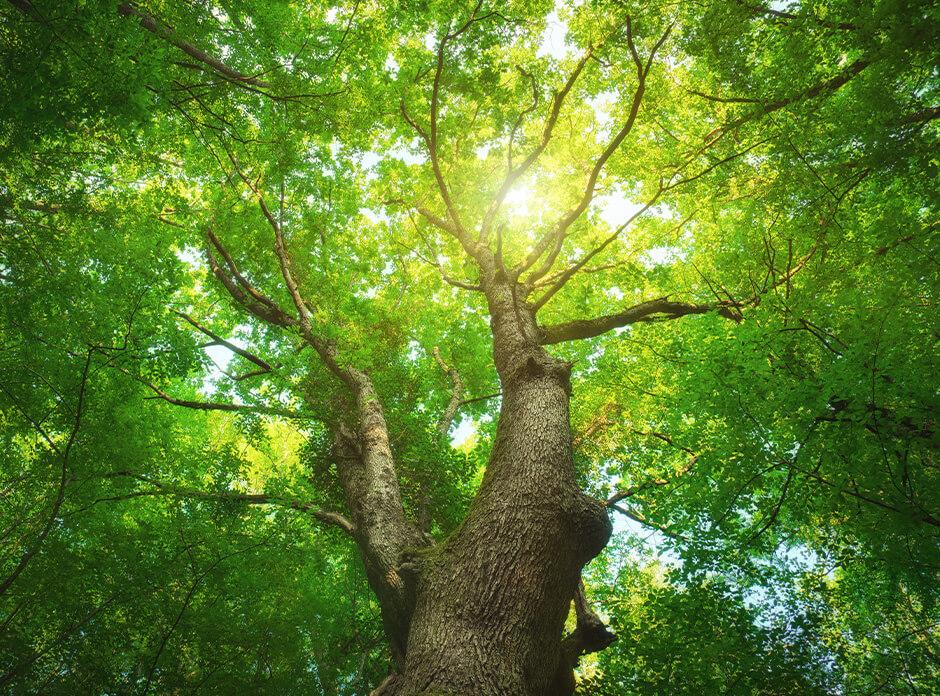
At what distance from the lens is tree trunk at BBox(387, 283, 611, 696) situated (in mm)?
2525

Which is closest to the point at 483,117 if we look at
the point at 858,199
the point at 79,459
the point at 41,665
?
the point at 858,199

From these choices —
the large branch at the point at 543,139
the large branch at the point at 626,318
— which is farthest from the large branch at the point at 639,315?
the large branch at the point at 543,139

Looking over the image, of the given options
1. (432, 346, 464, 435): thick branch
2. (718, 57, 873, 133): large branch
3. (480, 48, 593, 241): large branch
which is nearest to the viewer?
(718, 57, 873, 133): large branch

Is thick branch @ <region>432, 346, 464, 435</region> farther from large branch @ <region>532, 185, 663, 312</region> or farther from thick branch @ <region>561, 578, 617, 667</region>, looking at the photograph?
thick branch @ <region>561, 578, 617, 667</region>

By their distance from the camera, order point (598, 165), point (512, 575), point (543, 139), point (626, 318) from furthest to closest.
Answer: point (543, 139)
point (626, 318)
point (598, 165)
point (512, 575)

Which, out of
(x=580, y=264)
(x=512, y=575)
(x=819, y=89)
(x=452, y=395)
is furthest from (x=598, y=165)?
(x=452, y=395)

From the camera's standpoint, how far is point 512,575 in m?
2.87

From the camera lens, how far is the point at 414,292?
9.73m

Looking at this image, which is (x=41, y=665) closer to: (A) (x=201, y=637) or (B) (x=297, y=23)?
(A) (x=201, y=637)

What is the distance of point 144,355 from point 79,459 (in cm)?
116

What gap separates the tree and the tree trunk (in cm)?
2

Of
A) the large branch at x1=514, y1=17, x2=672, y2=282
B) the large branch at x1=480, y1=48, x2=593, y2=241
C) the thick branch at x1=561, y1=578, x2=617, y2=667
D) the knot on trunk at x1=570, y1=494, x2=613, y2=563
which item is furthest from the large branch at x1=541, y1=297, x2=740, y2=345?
the thick branch at x1=561, y1=578, x2=617, y2=667

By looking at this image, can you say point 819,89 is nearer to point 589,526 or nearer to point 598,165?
point 598,165

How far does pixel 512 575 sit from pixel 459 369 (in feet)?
20.1
